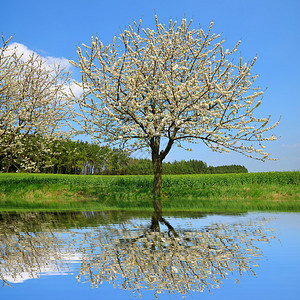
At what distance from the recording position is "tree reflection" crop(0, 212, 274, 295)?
473 centimetres

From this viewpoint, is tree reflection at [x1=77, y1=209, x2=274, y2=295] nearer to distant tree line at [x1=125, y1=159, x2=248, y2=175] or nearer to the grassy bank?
the grassy bank

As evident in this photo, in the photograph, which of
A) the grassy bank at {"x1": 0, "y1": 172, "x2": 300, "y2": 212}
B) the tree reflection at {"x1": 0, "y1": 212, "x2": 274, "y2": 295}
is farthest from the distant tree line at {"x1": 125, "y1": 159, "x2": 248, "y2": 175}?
the tree reflection at {"x1": 0, "y1": 212, "x2": 274, "y2": 295}

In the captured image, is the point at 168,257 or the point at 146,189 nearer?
the point at 168,257

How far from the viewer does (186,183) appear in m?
24.1

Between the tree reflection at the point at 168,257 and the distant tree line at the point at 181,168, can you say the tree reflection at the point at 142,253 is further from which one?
the distant tree line at the point at 181,168

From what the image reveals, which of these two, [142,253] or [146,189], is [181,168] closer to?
[146,189]

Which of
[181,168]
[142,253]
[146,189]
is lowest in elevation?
[142,253]

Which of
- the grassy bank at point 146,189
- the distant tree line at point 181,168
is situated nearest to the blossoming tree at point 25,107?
the grassy bank at point 146,189

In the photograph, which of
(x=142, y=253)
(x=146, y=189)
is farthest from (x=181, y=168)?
(x=142, y=253)

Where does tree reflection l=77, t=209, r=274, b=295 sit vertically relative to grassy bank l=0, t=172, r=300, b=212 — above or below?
below

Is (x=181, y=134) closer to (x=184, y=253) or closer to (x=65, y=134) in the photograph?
(x=65, y=134)

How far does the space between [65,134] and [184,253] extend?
1603 cm

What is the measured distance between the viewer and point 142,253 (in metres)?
5.96

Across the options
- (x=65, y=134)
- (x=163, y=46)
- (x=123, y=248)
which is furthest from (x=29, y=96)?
(x=123, y=248)
